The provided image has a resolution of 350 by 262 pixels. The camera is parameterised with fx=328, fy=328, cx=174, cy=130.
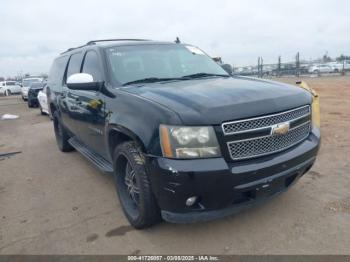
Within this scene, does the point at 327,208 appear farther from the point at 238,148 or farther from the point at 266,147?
the point at 238,148

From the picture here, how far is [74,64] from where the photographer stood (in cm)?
524

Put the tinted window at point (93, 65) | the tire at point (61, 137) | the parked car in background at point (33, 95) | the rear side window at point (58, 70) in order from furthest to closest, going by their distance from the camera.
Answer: the parked car in background at point (33, 95) < the tire at point (61, 137) < the rear side window at point (58, 70) < the tinted window at point (93, 65)

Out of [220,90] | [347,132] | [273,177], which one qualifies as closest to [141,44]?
[220,90]

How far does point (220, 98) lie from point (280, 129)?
60cm

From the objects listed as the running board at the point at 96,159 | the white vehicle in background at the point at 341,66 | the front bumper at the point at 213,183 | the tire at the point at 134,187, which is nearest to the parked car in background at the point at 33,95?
the running board at the point at 96,159

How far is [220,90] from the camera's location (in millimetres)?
3121

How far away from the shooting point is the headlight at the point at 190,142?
2.63 meters

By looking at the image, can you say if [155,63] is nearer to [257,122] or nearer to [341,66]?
[257,122]

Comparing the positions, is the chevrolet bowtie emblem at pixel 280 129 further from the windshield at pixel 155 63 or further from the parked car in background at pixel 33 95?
the parked car in background at pixel 33 95

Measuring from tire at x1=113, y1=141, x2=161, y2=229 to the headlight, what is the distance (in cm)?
43

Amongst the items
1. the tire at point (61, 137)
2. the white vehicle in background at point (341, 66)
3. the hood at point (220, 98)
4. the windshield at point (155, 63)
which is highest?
the windshield at point (155, 63)

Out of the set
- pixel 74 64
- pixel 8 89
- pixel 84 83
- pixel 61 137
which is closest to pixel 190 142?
pixel 84 83

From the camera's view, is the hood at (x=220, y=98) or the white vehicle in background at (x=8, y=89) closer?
the hood at (x=220, y=98)

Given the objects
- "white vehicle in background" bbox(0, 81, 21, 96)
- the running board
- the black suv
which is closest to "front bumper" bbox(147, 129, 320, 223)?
the black suv
